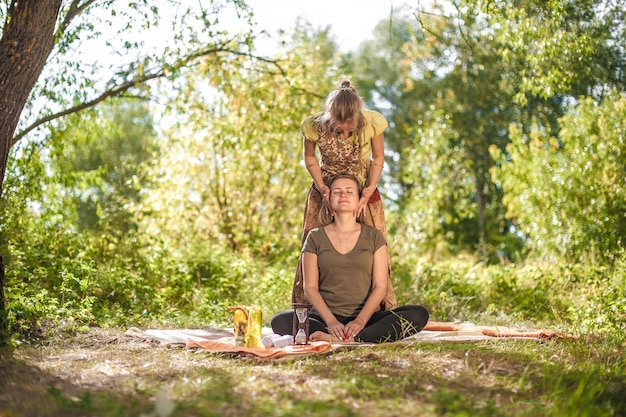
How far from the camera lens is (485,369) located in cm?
361

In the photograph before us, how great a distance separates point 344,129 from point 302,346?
1441 millimetres

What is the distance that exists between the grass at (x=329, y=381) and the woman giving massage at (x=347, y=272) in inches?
17.6

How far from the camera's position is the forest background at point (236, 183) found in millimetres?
→ 6414

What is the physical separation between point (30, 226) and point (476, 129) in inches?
526

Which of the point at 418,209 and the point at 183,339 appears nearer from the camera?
the point at 183,339

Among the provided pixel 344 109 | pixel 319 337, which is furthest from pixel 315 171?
pixel 319 337

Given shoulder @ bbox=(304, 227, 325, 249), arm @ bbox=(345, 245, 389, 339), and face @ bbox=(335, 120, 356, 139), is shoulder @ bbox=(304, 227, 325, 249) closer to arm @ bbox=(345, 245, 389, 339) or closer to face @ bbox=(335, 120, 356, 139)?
arm @ bbox=(345, 245, 389, 339)

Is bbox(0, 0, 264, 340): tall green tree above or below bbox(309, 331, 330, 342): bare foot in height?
above

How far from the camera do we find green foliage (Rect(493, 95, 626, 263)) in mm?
8094

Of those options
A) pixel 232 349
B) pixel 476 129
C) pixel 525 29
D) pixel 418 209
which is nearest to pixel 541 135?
pixel 418 209

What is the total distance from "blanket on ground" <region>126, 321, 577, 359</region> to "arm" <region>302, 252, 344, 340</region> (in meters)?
0.16

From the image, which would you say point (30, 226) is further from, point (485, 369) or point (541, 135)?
point (541, 135)

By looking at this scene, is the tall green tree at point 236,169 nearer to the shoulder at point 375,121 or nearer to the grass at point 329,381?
the shoulder at point 375,121

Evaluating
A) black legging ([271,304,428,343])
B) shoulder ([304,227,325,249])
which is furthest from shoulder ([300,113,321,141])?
black legging ([271,304,428,343])
